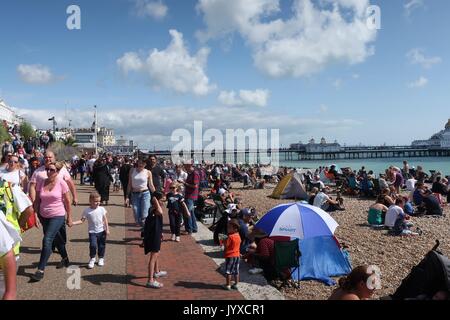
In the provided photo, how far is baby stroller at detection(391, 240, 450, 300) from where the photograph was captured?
4.65m

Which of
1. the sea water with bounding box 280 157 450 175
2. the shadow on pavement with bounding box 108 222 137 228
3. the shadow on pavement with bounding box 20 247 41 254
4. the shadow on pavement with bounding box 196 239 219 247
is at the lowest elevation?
the sea water with bounding box 280 157 450 175

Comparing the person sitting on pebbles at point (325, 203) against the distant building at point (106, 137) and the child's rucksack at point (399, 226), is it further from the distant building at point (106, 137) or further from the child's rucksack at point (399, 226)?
the distant building at point (106, 137)

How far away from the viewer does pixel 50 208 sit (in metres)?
5.72

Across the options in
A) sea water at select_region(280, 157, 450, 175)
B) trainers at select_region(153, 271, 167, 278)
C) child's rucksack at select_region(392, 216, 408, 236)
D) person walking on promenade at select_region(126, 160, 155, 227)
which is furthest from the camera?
sea water at select_region(280, 157, 450, 175)

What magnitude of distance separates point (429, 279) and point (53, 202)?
5288 mm

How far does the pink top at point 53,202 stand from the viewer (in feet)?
18.7

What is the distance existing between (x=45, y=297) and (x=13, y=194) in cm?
144

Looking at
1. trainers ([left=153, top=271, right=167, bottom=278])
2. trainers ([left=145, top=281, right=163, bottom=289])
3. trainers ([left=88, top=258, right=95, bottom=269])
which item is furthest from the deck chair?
trainers ([left=88, top=258, right=95, bottom=269])

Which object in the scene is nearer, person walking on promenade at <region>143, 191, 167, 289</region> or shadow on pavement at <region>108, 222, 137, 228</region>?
person walking on promenade at <region>143, 191, 167, 289</region>

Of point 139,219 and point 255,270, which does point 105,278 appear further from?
point 139,219

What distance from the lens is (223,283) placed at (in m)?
5.89

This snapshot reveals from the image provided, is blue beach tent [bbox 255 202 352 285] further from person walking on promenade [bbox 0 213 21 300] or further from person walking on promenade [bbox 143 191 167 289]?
person walking on promenade [bbox 0 213 21 300]

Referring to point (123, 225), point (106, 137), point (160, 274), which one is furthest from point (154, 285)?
point (106, 137)

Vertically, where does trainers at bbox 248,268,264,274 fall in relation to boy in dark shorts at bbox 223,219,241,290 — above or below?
below
